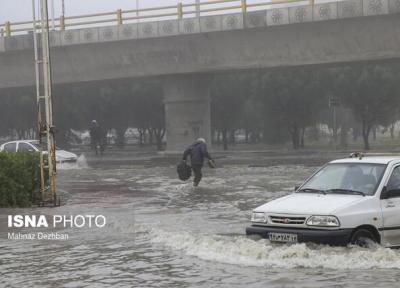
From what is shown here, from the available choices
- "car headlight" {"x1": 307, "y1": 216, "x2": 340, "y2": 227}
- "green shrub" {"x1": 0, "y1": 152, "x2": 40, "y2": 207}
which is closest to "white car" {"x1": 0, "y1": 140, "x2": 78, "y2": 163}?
"green shrub" {"x1": 0, "y1": 152, "x2": 40, "y2": 207}

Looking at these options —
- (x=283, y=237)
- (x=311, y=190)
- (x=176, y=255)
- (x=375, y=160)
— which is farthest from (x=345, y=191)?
(x=176, y=255)

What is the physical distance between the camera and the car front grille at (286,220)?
908 cm

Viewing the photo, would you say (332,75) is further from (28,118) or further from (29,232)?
(29,232)

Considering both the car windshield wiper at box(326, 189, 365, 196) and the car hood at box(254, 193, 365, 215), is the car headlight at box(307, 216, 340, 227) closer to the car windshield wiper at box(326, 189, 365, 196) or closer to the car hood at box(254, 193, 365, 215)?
the car hood at box(254, 193, 365, 215)

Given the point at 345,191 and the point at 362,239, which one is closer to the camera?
the point at 362,239

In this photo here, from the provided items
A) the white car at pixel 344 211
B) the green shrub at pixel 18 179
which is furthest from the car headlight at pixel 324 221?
the green shrub at pixel 18 179

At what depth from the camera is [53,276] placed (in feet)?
29.3

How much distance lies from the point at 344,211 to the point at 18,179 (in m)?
8.95

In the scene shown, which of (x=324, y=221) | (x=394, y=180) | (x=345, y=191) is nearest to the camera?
(x=324, y=221)

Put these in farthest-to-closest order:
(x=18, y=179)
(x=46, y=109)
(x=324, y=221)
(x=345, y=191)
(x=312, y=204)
A: 1. (x=18, y=179)
2. (x=46, y=109)
3. (x=345, y=191)
4. (x=312, y=204)
5. (x=324, y=221)

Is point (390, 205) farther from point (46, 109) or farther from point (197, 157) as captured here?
point (197, 157)

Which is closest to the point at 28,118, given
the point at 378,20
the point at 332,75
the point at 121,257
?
the point at 332,75

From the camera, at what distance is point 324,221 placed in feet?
29.1

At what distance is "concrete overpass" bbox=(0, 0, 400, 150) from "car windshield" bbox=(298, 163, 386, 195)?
21440 mm
